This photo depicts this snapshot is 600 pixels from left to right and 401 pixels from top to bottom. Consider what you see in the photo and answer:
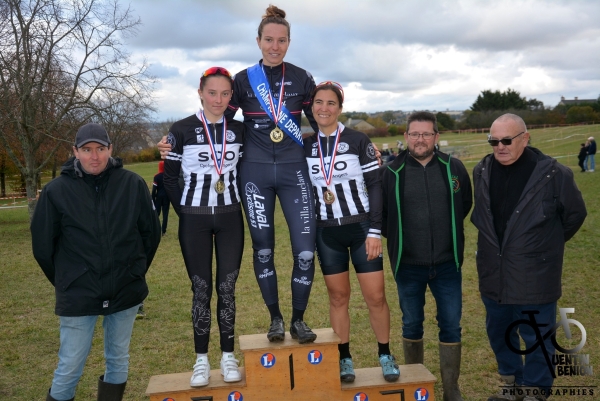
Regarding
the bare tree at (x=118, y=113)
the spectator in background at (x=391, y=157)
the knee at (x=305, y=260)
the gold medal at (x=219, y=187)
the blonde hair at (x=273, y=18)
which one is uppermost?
the bare tree at (x=118, y=113)

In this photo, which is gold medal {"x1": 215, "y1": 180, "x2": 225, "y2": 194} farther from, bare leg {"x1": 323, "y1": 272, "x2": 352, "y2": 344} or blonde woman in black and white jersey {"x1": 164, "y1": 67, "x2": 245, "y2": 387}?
bare leg {"x1": 323, "y1": 272, "x2": 352, "y2": 344}

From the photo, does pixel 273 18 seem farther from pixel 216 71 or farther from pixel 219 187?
pixel 219 187

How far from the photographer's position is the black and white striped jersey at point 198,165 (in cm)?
393

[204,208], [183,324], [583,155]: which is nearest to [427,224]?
[204,208]

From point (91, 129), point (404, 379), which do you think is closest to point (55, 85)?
point (91, 129)

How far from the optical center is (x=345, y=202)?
412 centimetres

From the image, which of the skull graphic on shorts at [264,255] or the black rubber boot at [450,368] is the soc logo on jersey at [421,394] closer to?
the black rubber boot at [450,368]

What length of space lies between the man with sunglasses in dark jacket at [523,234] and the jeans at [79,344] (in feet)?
8.62

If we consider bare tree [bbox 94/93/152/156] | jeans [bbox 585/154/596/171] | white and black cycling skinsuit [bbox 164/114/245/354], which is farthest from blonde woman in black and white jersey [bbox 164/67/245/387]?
jeans [bbox 585/154/596/171]

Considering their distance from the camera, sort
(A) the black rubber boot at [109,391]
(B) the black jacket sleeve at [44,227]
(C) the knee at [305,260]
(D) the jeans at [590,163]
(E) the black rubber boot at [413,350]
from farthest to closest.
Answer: (D) the jeans at [590,163], (E) the black rubber boot at [413,350], (C) the knee at [305,260], (A) the black rubber boot at [109,391], (B) the black jacket sleeve at [44,227]

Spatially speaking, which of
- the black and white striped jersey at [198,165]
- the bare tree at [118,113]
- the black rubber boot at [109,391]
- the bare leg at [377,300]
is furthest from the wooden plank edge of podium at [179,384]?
the bare tree at [118,113]

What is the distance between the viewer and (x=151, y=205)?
388 centimetres

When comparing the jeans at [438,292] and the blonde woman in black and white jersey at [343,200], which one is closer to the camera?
the blonde woman in black and white jersey at [343,200]

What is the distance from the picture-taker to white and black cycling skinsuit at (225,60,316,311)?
3.97 meters
